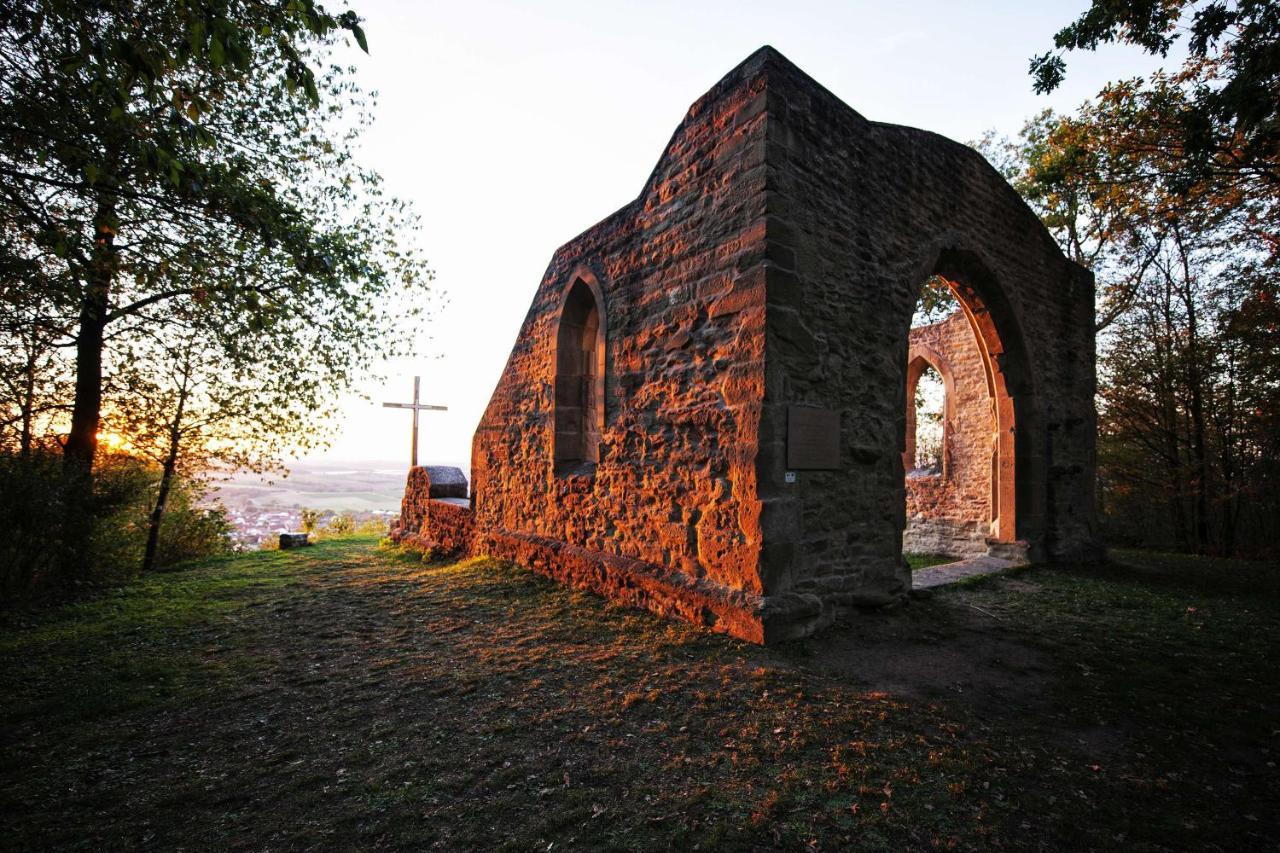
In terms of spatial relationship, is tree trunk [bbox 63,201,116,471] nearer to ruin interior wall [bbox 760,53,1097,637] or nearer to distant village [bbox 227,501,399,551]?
distant village [bbox 227,501,399,551]

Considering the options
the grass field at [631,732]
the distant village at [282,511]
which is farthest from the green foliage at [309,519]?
the grass field at [631,732]

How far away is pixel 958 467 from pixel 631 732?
37.0 ft

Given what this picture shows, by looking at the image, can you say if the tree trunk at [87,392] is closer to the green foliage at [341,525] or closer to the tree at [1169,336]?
the green foliage at [341,525]

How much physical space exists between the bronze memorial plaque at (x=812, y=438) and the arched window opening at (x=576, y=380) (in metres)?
2.95

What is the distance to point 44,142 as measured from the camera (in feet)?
12.9

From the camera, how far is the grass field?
212 cm

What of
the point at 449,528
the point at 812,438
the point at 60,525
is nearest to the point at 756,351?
the point at 812,438

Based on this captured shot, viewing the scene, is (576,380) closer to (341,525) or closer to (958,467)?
(958,467)

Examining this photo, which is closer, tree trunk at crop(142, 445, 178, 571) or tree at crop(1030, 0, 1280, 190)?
tree at crop(1030, 0, 1280, 190)

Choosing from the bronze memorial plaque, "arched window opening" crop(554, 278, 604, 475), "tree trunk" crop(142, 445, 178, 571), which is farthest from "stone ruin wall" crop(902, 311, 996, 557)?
"tree trunk" crop(142, 445, 178, 571)

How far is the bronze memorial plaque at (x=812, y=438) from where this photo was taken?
440 centimetres

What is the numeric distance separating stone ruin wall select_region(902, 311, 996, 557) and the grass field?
593 centimetres

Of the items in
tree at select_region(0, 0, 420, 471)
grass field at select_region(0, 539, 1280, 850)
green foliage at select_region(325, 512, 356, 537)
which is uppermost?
tree at select_region(0, 0, 420, 471)

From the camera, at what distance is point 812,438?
455cm
